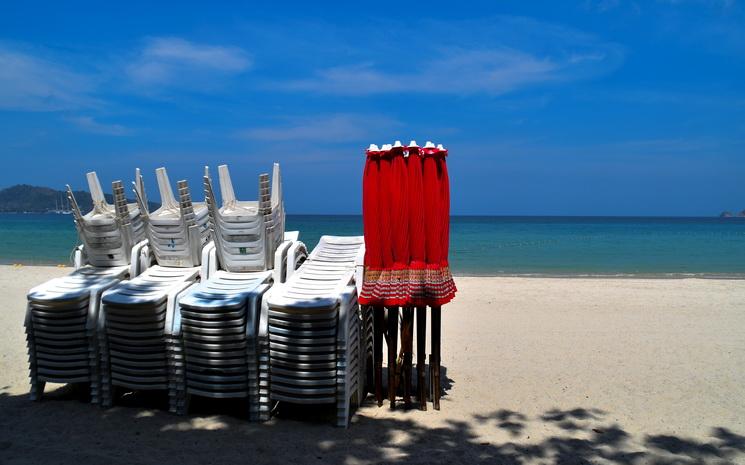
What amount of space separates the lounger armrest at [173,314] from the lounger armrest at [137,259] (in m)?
0.90

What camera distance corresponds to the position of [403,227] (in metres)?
5.61

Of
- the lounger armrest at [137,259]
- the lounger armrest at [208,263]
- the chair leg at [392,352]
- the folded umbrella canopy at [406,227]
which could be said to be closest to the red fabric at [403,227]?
the folded umbrella canopy at [406,227]

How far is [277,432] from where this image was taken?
5246 millimetres

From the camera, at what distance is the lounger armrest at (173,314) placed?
5500 millimetres

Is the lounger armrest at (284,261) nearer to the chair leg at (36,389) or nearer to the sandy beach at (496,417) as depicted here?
the sandy beach at (496,417)

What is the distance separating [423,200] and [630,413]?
300 centimetres

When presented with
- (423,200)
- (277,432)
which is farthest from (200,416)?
(423,200)

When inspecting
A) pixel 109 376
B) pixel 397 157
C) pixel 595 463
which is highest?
pixel 397 157

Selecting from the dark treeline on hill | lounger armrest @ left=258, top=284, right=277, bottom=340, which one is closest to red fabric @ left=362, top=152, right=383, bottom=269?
lounger armrest @ left=258, top=284, right=277, bottom=340

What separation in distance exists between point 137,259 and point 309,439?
2.82 m

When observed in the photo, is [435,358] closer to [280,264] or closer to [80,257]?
Result: [280,264]

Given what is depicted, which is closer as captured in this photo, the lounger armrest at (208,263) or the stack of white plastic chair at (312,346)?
the stack of white plastic chair at (312,346)

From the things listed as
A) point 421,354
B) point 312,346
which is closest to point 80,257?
point 312,346

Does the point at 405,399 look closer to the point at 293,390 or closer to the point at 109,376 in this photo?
the point at 293,390
